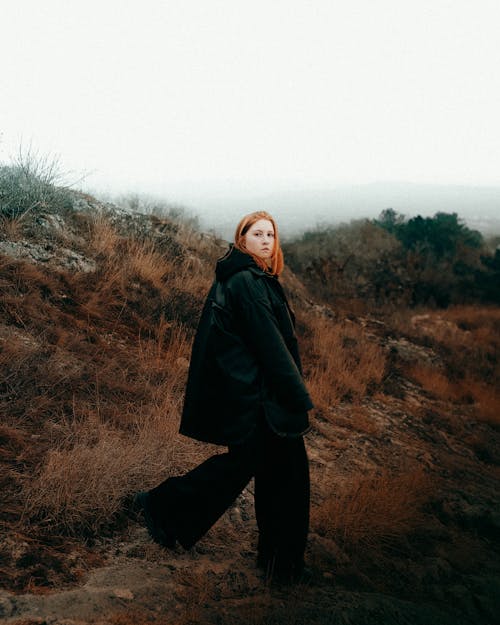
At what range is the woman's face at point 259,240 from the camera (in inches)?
78.3

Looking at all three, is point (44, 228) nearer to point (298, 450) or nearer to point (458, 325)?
point (298, 450)

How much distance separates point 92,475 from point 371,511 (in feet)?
5.40

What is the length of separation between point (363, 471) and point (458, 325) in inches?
282

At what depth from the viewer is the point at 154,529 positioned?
81.4 inches

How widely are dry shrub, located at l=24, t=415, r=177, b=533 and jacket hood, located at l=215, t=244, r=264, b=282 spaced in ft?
3.96

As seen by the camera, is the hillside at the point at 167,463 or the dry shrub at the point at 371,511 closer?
the hillside at the point at 167,463

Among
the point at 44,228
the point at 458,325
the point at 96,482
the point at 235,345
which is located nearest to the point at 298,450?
the point at 235,345

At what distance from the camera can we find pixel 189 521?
6.51 ft

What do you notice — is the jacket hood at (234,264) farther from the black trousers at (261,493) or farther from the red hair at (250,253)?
the black trousers at (261,493)

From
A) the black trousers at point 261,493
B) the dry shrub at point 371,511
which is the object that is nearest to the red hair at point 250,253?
the black trousers at point 261,493

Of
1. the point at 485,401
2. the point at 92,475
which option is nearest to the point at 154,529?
the point at 92,475

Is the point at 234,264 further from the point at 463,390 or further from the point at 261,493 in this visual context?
the point at 463,390

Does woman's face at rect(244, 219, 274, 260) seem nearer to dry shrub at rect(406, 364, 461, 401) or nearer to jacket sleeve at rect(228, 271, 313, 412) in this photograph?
jacket sleeve at rect(228, 271, 313, 412)

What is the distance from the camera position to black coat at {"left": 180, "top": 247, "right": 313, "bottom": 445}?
176 cm
